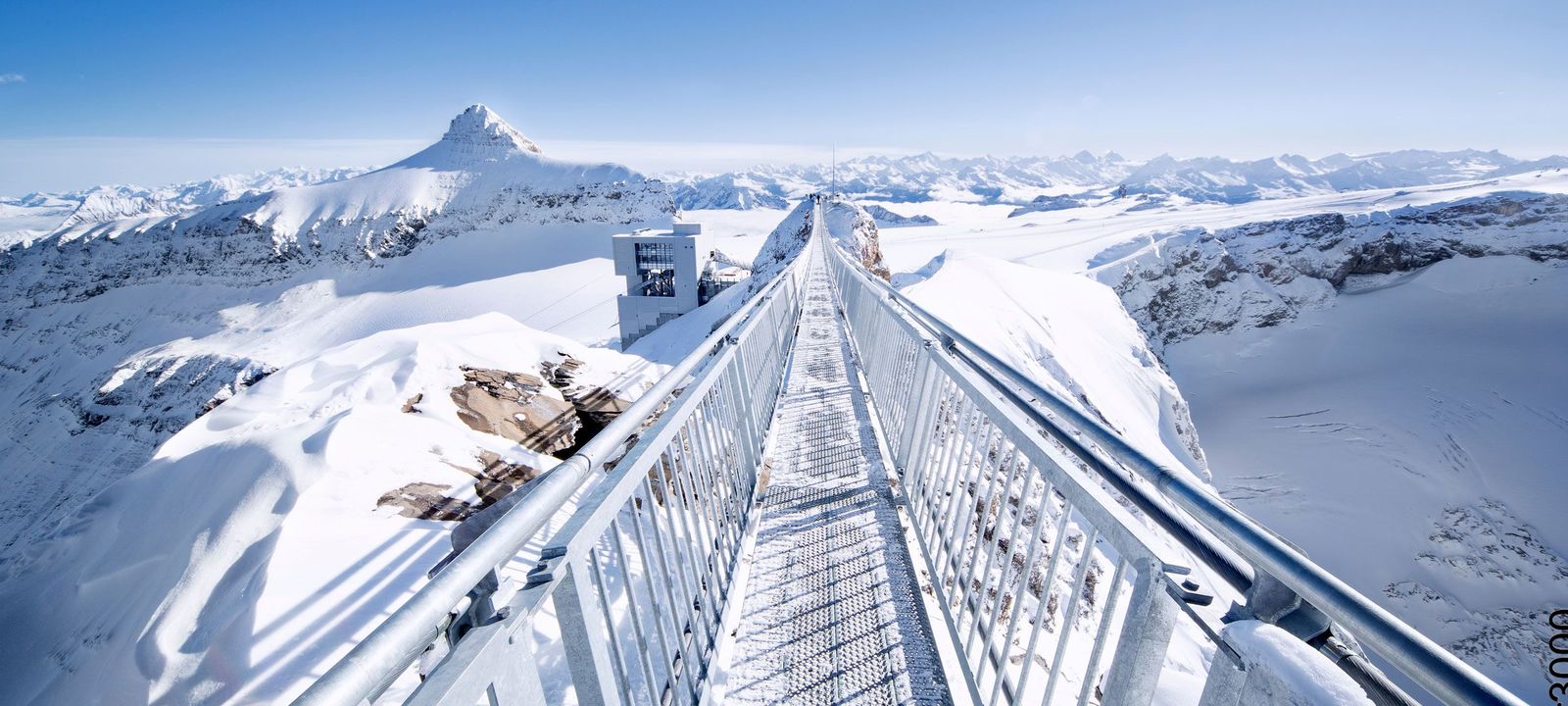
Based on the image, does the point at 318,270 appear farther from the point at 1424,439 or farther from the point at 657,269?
the point at 1424,439

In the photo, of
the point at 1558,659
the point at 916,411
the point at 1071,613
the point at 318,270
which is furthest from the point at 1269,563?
the point at 318,270

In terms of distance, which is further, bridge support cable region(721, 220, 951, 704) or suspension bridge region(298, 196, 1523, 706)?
bridge support cable region(721, 220, 951, 704)

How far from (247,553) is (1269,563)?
5.47m

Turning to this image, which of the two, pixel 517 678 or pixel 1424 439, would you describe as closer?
pixel 517 678

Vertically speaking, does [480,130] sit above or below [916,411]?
above

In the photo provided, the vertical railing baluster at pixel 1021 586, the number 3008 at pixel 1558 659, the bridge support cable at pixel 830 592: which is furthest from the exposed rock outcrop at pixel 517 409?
the number 3008 at pixel 1558 659

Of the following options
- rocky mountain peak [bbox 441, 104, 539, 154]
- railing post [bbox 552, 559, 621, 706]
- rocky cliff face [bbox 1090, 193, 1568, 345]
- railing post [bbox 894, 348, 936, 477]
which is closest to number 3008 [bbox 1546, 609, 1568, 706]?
railing post [bbox 552, 559, 621, 706]

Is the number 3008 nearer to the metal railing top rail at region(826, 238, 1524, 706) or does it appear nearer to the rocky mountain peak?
the metal railing top rail at region(826, 238, 1524, 706)

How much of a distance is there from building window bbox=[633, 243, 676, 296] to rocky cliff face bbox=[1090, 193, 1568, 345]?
39192mm

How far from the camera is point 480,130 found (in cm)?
9294

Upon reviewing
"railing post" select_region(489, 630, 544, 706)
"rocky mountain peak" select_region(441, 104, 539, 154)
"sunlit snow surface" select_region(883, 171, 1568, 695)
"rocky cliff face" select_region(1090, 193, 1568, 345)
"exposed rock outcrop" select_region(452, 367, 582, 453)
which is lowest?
"sunlit snow surface" select_region(883, 171, 1568, 695)

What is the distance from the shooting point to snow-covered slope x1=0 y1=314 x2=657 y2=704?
3254mm

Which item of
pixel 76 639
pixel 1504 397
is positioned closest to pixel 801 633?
pixel 76 639

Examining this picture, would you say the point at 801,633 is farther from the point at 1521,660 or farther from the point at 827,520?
the point at 1521,660
